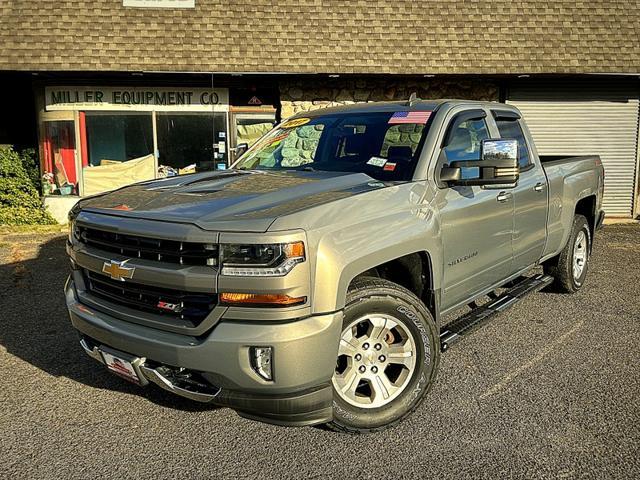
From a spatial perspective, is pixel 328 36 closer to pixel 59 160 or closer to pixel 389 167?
pixel 59 160

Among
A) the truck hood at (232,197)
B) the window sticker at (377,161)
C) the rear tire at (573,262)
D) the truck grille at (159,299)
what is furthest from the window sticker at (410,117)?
the rear tire at (573,262)

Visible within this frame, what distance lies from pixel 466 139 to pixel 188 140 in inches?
335

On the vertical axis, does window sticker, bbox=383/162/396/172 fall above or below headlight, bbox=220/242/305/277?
above

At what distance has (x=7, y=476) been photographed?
2.99 metres

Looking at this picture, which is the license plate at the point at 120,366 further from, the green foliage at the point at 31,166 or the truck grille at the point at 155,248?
the green foliage at the point at 31,166

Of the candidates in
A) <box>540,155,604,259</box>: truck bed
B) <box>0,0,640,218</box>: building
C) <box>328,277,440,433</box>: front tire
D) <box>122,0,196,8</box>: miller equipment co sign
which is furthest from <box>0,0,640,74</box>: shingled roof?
<box>328,277,440,433</box>: front tire

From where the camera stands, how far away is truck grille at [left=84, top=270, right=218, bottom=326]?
2902mm

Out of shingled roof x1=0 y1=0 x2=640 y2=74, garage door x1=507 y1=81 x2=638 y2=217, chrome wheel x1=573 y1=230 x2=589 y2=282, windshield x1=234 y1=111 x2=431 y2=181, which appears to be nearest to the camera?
windshield x1=234 y1=111 x2=431 y2=181

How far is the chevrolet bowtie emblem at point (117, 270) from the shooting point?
3.08 m

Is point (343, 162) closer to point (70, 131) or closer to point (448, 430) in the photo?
point (448, 430)

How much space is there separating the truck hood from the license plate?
79 centimetres

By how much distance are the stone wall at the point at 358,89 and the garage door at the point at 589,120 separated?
3.60 feet

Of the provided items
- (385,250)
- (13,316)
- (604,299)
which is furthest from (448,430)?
(13,316)

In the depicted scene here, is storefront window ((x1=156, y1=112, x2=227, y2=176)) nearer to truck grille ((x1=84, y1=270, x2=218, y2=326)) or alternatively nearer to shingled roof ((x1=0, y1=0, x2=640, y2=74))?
shingled roof ((x1=0, y1=0, x2=640, y2=74))
